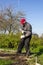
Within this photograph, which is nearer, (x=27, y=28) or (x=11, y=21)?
(x=27, y=28)

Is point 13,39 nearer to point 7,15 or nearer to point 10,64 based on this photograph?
point 10,64

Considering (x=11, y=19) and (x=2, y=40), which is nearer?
(x=2, y=40)

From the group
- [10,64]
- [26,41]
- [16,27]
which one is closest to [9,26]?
[16,27]

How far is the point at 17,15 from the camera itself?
46719mm

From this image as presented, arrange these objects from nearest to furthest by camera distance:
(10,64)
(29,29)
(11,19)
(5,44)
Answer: (10,64) < (29,29) < (5,44) < (11,19)

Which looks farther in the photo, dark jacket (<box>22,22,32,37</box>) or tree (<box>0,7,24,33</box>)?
tree (<box>0,7,24,33</box>)

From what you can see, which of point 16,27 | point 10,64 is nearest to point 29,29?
point 10,64

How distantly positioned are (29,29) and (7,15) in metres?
35.2

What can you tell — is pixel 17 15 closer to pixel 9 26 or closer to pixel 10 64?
pixel 9 26

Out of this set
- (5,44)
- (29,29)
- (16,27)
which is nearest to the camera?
(29,29)

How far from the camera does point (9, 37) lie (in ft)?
62.2

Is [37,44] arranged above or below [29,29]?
below

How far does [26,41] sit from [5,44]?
6842mm

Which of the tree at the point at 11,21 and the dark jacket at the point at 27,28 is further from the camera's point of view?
the tree at the point at 11,21
